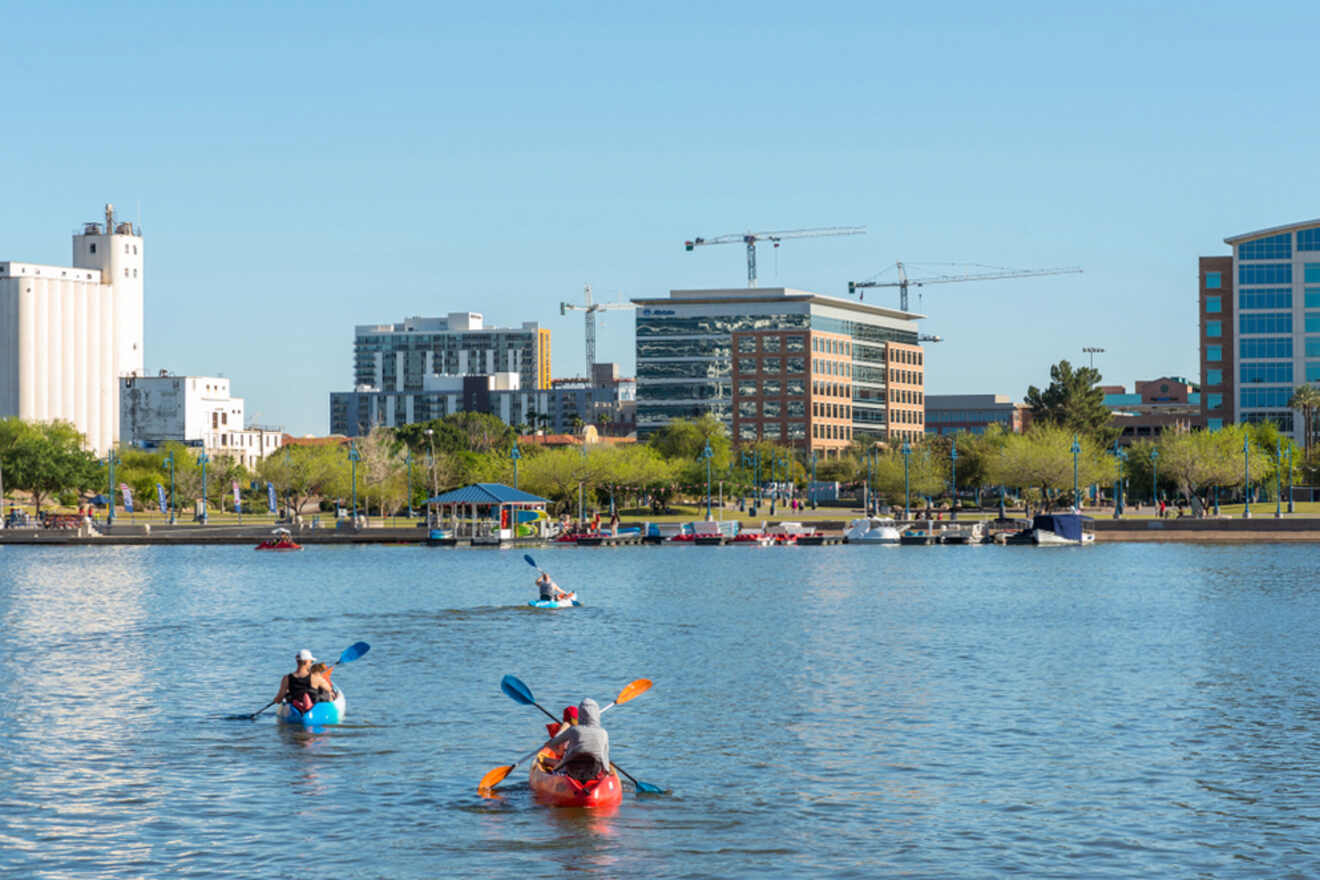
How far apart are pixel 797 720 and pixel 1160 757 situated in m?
9.34

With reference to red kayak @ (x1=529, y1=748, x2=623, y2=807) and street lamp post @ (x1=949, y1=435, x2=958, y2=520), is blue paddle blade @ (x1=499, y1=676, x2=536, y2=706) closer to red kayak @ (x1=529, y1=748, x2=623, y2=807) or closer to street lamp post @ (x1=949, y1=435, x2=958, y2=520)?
red kayak @ (x1=529, y1=748, x2=623, y2=807)

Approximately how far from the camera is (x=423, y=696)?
46094 mm

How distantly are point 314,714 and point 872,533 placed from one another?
113m

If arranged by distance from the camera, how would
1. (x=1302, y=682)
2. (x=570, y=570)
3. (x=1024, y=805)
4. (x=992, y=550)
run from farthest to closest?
(x=992, y=550) < (x=570, y=570) < (x=1302, y=682) < (x=1024, y=805)

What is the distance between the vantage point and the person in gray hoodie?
98.7 ft

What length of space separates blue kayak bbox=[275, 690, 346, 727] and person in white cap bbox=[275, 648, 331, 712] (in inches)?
5.0

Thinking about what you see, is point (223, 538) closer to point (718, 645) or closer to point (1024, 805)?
point (718, 645)

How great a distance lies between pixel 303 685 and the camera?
3972 cm

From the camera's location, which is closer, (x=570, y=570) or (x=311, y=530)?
(x=570, y=570)

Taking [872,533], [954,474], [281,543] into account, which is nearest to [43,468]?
[281,543]

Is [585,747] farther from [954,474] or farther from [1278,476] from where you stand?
[954,474]

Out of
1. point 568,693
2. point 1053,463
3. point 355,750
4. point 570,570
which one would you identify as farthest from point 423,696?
point 1053,463

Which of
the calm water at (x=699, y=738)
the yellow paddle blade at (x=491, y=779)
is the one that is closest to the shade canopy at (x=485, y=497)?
the calm water at (x=699, y=738)

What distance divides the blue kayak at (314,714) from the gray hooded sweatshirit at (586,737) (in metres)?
11.1
